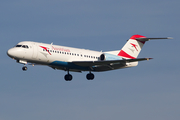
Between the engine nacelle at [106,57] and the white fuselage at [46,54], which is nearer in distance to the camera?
the white fuselage at [46,54]

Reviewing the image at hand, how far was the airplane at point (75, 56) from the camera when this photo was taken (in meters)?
45.9

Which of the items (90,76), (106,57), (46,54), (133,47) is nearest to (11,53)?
(46,54)

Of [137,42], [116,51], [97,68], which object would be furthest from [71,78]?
[137,42]

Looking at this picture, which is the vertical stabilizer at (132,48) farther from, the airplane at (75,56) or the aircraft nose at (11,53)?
the aircraft nose at (11,53)

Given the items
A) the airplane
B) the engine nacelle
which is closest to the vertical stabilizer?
the airplane

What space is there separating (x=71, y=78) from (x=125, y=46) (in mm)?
9042

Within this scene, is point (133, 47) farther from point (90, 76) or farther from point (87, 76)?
point (87, 76)

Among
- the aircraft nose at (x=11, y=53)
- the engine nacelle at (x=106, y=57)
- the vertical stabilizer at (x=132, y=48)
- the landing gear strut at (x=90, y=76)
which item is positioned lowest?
the landing gear strut at (x=90, y=76)

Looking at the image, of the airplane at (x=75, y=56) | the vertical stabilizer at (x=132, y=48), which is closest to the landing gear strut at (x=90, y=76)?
the airplane at (x=75, y=56)

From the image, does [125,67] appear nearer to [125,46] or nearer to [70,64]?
[125,46]

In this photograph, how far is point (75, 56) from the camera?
4894 centimetres

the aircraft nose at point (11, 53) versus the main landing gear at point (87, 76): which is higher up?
the aircraft nose at point (11, 53)

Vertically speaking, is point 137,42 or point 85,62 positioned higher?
point 137,42

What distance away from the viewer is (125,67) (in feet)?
174
